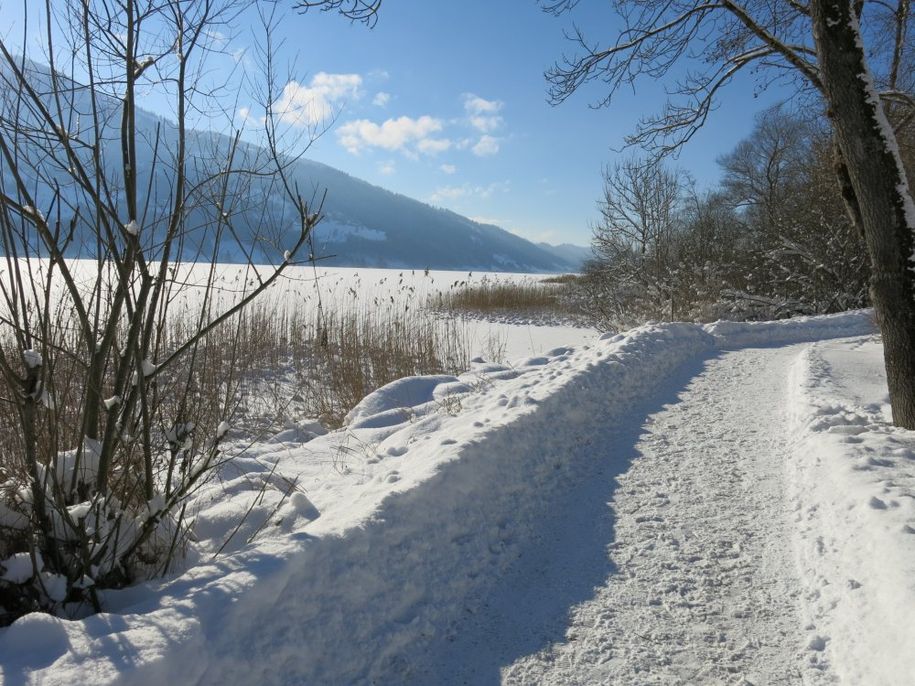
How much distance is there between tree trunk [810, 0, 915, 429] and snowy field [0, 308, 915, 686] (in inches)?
30.1

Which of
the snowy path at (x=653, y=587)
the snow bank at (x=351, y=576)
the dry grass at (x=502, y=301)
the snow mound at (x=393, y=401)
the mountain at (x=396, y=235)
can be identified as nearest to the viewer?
the snow bank at (x=351, y=576)

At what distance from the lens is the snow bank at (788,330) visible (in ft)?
35.8

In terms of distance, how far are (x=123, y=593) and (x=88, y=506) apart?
43 centimetres

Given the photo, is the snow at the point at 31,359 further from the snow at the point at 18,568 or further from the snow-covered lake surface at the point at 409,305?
the snow-covered lake surface at the point at 409,305

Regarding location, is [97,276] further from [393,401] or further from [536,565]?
[393,401]

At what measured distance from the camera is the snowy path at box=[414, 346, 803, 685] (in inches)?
86.0

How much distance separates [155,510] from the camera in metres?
2.25

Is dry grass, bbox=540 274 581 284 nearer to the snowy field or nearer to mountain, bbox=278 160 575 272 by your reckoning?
the snowy field

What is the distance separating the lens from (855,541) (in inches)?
105

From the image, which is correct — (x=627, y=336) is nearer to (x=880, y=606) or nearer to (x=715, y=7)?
(x=715, y=7)

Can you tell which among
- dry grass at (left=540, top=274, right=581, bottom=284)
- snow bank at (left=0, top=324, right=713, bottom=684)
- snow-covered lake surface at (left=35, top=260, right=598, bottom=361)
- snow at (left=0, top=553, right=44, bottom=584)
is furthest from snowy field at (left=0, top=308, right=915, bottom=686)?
dry grass at (left=540, top=274, right=581, bottom=284)

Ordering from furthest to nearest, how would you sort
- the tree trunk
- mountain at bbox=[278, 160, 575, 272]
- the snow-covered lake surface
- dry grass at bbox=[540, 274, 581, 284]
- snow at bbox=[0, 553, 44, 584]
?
mountain at bbox=[278, 160, 575, 272] < dry grass at bbox=[540, 274, 581, 284] < the snow-covered lake surface < the tree trunk < snow at bbox=[0, 553, 44, 584]

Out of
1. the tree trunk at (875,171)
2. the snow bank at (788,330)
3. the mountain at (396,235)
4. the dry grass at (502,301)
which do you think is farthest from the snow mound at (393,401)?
the mountain at (396,235)

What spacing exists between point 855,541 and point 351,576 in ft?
7.98
